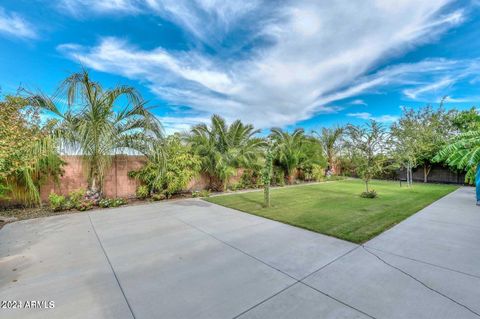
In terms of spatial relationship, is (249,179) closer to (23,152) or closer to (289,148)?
(289,148)

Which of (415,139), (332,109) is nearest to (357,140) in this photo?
(415,139)

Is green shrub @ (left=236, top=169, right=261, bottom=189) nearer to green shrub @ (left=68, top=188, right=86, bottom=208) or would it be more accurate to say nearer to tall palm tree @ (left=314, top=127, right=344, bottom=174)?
green shrub @ (left=68, top=188, right=86, bottom=208)

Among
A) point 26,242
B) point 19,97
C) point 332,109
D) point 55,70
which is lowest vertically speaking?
point 26,242

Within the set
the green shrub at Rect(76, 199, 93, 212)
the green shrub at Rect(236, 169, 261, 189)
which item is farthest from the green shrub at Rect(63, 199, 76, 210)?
the green shrub at Rect(236, 169, 261, 189)

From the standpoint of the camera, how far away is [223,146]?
36.6 ft

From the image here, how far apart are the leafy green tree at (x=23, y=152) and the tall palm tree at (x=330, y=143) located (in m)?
17.3

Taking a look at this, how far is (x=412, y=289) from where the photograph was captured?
7.80 feet

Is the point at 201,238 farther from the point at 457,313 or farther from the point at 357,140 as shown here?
the point at 357,140

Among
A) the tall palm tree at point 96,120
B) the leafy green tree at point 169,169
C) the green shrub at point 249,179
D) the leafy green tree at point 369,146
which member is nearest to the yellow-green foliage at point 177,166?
the leafy green tree at point 169,169

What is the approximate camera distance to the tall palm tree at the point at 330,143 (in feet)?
59.1

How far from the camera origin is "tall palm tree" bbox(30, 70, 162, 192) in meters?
6.34

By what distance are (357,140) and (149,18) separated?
30.2ft

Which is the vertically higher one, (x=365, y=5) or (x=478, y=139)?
(x=365, y=5)

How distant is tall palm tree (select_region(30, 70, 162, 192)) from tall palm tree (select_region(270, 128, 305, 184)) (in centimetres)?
819
